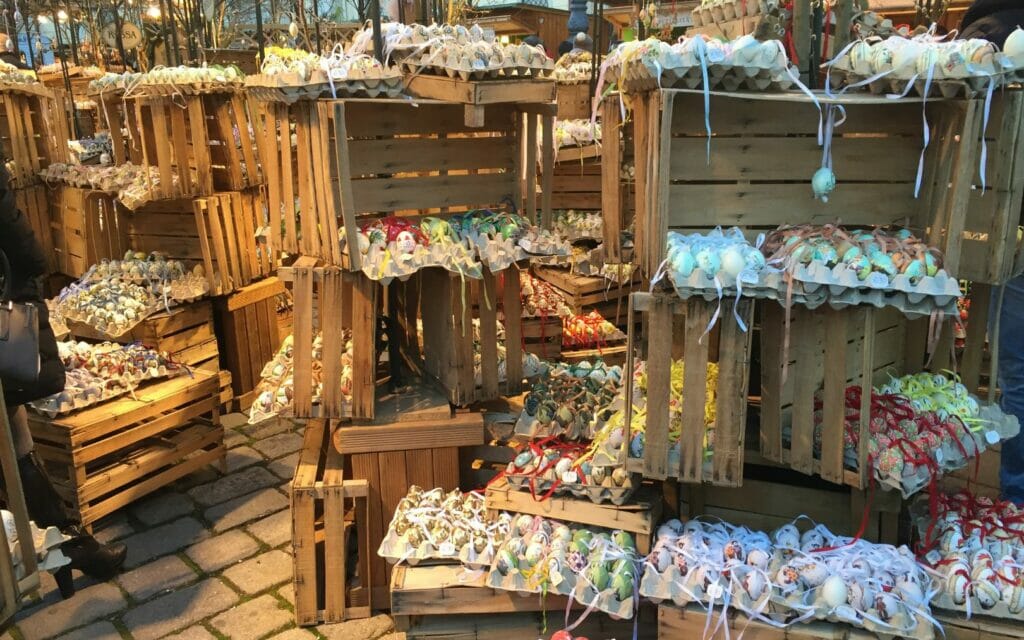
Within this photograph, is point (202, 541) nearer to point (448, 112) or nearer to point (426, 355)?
point (426, 355)

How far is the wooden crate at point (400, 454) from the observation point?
11.5ft

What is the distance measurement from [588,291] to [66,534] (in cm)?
337

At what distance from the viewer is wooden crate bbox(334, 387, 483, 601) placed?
139 inches

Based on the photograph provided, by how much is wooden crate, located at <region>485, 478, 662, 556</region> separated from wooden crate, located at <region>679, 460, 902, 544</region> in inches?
7.2

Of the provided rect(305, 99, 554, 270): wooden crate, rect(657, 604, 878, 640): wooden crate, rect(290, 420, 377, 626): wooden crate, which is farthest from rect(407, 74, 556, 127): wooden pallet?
rect(657, 604, 878, 640): wooden crate

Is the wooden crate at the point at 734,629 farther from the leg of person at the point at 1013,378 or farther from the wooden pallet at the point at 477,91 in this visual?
the wooden pallet at the point at 477,91

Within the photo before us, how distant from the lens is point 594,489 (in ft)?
10.1

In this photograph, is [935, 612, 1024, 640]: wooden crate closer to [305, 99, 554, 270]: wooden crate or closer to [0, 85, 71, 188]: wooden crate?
[305, 99, 554, 270]: wooden crate

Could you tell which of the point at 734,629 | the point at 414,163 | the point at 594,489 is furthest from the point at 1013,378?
the point at 414,163

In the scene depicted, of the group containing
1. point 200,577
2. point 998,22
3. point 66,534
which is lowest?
point 200,577

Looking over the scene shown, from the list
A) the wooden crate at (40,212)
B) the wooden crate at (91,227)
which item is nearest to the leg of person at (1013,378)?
the wooden crate at (91,227)

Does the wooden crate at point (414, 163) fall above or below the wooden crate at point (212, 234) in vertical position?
above

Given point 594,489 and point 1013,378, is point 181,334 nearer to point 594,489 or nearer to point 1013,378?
point 594,489

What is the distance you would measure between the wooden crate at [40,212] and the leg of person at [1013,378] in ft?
21.6
